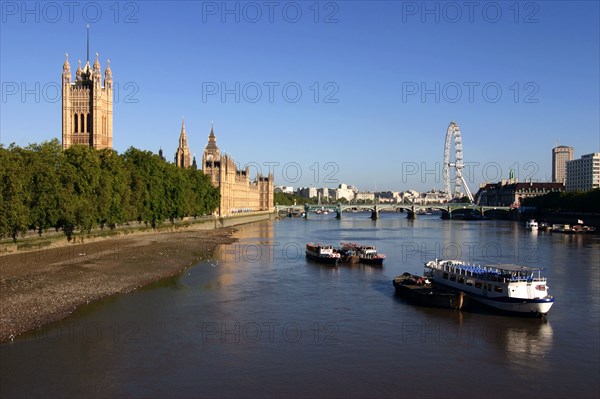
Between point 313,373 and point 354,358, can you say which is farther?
point 354,358

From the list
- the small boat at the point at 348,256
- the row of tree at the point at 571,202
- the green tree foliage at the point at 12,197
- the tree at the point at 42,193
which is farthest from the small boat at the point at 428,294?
the row of tree at the point at 571,202

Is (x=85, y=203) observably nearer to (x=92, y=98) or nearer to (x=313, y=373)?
(x=313, y=373)

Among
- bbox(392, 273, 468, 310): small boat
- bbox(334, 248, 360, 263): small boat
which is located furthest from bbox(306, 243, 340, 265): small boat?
bbox(392, 273, 468, 310): small boat

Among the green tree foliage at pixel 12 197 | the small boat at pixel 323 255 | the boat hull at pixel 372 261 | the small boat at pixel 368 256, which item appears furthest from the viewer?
the small boat at pixel 323 255

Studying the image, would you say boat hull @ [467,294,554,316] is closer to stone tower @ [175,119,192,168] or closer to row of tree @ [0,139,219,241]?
row of tree @ [0,139,219,241]

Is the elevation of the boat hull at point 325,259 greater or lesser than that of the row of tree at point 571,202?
lesser

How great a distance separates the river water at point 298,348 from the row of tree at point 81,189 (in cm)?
1744

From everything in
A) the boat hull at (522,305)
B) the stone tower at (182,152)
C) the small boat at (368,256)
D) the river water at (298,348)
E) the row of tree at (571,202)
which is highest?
the stone tower at (182,152)

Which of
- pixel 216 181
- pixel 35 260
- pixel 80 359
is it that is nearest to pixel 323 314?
pixel 80 359

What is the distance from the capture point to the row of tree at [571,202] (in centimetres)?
13338

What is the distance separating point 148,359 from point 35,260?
28635 millimetres

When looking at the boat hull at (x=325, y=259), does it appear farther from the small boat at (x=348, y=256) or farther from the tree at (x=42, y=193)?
the tree at (x=42, y=193)

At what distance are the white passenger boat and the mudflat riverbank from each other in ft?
74.3

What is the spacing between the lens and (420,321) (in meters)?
33.3
